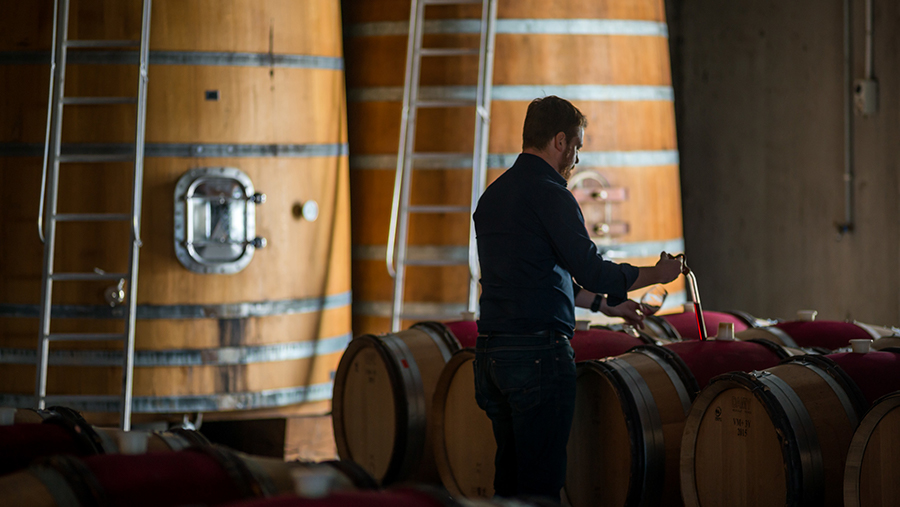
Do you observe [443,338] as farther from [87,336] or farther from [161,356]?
[87,336]

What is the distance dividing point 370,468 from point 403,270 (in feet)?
4.63

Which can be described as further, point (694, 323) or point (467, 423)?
point (694, 323)

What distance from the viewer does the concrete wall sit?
555 cm

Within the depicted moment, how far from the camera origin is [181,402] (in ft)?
16.1

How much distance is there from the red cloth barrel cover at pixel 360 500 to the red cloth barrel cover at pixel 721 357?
1868 mm

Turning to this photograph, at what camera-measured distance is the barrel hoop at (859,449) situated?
2564 millimetres

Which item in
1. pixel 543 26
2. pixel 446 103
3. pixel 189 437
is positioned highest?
pixel 543 26

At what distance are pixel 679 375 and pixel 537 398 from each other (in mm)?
603

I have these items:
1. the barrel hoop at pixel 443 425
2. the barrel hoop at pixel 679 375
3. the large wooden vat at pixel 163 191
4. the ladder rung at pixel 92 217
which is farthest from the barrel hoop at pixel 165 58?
the barrel hoop at pixel 679 375

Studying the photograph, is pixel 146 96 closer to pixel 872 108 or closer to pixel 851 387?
pixel 851 387

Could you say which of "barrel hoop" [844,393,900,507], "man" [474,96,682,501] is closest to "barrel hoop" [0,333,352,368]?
"man" [474,96,682,501]

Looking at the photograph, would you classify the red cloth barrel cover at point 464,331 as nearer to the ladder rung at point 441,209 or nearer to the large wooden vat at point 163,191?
the ladder rung at point 441,209

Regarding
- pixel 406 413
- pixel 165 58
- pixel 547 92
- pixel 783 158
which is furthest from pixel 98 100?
pixel 783 158

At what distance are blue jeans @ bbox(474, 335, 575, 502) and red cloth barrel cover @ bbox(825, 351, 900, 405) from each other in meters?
0.87
